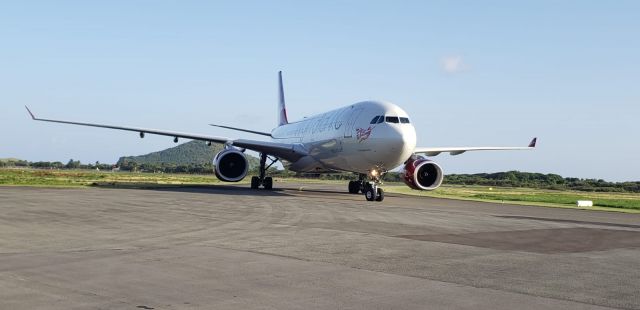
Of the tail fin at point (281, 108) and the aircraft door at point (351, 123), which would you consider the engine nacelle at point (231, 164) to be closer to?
the aircraft door at point (351, 123)

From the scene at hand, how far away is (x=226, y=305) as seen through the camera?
20.1 feet

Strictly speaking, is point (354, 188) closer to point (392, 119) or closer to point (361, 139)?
point (361, 139)

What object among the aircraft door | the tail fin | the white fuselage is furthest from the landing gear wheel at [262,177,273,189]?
the tail fin

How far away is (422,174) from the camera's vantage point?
30375 mm

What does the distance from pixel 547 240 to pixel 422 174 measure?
678 inches

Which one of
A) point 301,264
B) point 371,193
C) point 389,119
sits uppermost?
point 389,119

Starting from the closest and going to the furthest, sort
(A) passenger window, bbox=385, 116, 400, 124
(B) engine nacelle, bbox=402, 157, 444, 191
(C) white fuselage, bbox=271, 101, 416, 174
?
(C) white fuselage, bbox=271, 101, 416, 174 → (A) passenger window, bbox=385, 116, 400, 124 → (B) engine nacelle, bbox=402, 157, 444, 191

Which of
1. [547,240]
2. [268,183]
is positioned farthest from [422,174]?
[547,240]

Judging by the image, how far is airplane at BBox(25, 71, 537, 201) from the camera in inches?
1044

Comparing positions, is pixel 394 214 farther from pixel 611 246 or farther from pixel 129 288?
pixel 129 288

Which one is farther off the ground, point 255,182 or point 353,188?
point 255,182

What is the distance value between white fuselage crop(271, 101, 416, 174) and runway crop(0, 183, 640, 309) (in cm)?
1007

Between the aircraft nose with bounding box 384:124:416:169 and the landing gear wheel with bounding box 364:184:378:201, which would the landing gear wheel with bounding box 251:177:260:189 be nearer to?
the landing gear wheel with bounding box 364:184:378:201

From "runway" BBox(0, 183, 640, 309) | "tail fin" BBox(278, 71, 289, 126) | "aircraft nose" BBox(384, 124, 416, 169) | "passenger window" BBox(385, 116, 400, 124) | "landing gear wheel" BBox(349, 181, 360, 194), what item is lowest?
"runway" BBox(0, 183, 640, 309)
